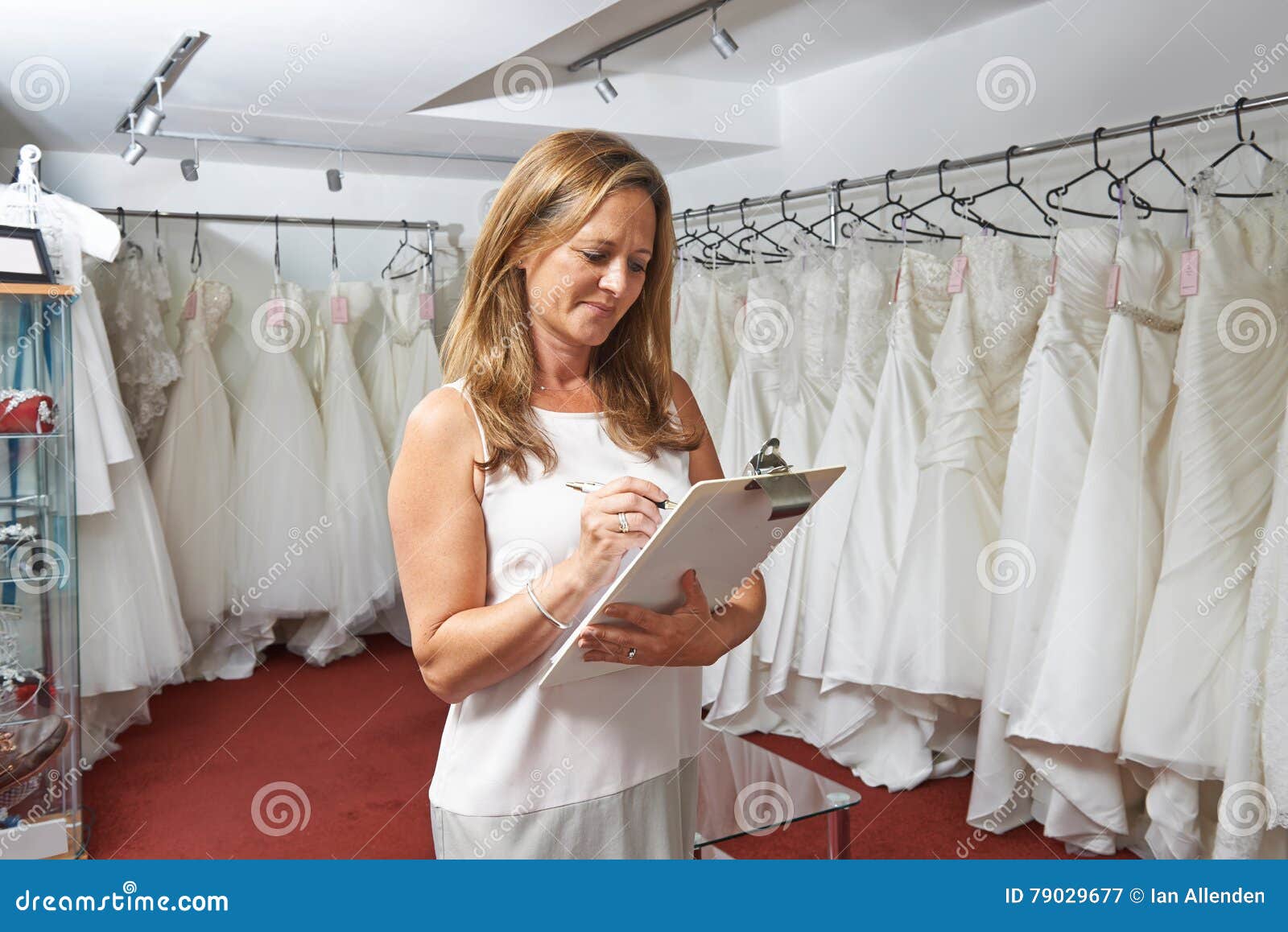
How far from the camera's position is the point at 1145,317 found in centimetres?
261

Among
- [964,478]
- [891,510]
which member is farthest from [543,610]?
[891,510]

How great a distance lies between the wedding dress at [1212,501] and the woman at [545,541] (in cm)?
146

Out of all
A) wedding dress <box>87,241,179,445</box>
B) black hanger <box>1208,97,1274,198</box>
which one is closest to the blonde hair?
black hanger <box>1208,97,1274,198</box>

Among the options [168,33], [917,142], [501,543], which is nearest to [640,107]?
[917,142]

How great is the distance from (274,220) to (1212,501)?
406 cm

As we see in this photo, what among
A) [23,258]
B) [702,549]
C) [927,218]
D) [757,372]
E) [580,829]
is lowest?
[580,829]

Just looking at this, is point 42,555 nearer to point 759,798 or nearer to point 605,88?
point 759,798

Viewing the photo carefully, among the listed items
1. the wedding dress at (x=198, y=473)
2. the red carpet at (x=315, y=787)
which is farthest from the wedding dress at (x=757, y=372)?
the wedding dress at (x=198, y=473)

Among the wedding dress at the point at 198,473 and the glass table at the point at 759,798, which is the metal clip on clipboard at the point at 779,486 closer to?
the glass table at the point at 759,798

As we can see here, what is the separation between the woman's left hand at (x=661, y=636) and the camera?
1189 mm

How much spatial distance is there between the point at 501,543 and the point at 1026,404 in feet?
6.48

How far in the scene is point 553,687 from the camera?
1287 millimetres

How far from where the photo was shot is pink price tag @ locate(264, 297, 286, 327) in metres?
4.66

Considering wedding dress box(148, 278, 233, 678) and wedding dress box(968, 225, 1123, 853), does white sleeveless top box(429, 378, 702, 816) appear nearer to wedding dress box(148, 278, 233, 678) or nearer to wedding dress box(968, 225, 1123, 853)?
wedding dress box(968, 225, 1123, 853)
